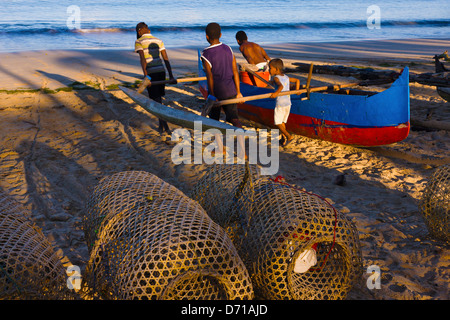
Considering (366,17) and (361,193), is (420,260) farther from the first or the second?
(366,17)

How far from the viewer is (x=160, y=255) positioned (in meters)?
2.92

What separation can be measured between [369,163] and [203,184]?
3705 millimetres

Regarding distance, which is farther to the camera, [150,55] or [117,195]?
[150,55]

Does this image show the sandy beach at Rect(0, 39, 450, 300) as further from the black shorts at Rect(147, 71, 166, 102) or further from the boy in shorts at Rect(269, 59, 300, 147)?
the black shorts at Rect(147, 71, 166, 102)

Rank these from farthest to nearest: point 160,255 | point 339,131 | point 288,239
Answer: point 339,131
point 288,239
point 160,255

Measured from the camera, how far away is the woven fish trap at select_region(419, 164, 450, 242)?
14.3 feet

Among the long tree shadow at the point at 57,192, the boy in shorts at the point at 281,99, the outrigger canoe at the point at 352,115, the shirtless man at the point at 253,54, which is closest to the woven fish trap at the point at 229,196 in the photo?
the long tree shadow at the point at 57,192

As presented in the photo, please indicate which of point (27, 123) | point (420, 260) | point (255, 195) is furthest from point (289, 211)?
point (27, 123)

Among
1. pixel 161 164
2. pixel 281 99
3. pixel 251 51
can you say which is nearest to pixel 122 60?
A: pixel 251 51

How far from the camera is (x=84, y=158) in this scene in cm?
720

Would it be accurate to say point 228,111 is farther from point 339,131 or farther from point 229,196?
point 229,196

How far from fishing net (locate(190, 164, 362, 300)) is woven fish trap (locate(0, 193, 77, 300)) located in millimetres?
1560

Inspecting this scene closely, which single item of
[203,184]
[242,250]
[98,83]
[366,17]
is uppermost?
[366,17]

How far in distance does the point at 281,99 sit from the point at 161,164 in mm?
2592
